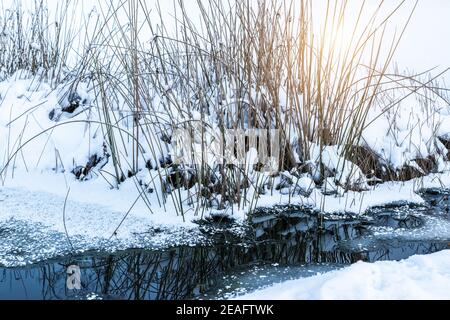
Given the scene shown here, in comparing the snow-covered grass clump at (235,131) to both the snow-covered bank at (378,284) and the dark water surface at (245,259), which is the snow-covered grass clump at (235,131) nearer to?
the dark water surface at (245,259)

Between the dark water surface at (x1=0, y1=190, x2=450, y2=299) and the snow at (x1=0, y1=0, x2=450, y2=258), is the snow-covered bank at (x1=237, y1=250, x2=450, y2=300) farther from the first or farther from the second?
the snow at (x1=0, y1=0, x2=450, y2=258)

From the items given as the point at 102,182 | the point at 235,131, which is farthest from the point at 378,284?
the point at 102,182

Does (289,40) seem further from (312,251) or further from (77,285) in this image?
(77,285)

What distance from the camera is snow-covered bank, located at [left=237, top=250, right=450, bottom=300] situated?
1.15 m

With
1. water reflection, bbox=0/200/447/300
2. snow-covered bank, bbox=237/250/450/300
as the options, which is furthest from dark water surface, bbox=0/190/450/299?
snow-covered bank, bbox=237/250/450/300

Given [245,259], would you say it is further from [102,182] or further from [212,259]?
[102,182]

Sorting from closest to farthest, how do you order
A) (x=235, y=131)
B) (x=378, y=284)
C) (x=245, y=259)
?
(x=378, y=284) < (x=245, y=259) < (x=235, y=131)

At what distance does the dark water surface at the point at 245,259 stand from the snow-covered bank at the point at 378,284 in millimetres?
173

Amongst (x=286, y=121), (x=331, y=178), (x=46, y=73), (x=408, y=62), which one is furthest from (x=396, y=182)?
(x=408, y=62)

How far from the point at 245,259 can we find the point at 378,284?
49 cm

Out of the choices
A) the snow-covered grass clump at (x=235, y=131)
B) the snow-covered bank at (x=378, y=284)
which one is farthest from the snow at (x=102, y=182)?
the snow-covered bank at (x=378, y=284)

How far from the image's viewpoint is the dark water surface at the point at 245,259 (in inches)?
55.1

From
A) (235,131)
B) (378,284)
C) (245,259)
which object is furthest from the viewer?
(235,131)

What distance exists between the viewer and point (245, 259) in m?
1.62
